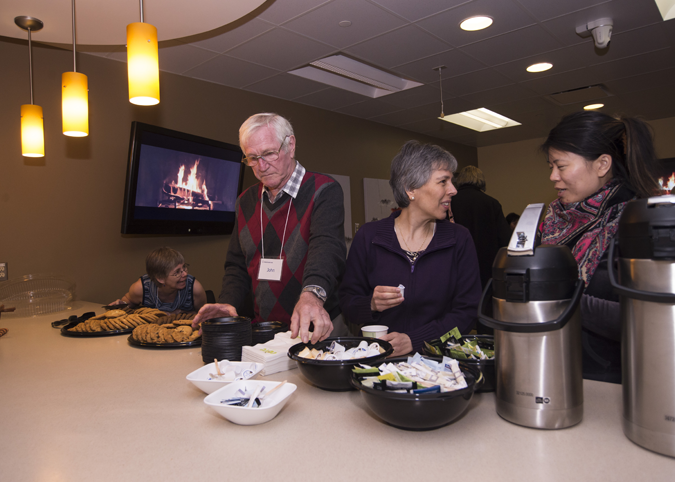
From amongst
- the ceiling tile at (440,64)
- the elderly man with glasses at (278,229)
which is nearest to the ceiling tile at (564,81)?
the ceiling tile at (440,64)

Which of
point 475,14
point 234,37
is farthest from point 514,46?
point 234,37

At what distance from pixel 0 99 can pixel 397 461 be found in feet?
11.4

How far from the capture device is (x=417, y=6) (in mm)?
2926

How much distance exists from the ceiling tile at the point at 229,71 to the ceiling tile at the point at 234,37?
0.65 ft

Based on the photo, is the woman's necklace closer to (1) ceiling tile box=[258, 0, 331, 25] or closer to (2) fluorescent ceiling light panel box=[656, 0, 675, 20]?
(1) ceiling tile box=[258, 0, 331, 25]

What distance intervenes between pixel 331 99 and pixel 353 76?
68 centimetres

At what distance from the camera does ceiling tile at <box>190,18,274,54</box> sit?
3.09 metres

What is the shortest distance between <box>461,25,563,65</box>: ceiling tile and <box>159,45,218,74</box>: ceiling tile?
2.12 m

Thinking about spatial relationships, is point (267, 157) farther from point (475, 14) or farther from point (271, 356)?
point (475, 14)

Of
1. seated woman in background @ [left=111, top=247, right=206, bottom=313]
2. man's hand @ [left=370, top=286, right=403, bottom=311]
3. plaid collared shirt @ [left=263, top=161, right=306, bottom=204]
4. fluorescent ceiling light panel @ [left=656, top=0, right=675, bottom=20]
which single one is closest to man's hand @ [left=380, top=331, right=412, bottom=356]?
man's hand @ [left=370, top=286, right=403, bottom=311]

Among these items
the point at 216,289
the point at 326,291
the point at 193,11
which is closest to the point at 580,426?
the point at 326,291

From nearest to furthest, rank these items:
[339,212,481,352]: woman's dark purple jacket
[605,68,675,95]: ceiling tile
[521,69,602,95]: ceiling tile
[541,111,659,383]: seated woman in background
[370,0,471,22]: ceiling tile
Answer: [541,111,659,383]: seated woman in background, [339,212,481,352]: woman's dark purple jacket, [370,0,471,22]: ceiling tile, [521,69,602,95]: ceiling tile, [605,68,675,95]: ceiling tile

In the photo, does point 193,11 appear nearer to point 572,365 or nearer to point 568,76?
point 572,365

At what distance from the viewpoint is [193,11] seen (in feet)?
7.85
